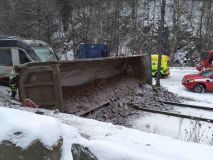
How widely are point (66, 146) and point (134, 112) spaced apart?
245 inches

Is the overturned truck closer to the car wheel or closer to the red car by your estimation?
the red car

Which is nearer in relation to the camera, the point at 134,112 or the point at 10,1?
the point at 134,112

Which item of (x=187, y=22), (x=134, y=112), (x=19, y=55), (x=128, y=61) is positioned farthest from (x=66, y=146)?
(x=187, y=22)

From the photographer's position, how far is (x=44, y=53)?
1472 cm

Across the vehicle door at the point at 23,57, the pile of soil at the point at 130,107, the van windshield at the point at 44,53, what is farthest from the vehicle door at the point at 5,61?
the pile of soil at the point at 130,107

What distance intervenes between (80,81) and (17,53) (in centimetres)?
589

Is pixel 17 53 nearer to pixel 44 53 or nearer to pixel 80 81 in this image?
pixel 44 53

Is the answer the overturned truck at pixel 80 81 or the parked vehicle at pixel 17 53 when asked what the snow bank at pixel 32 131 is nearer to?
the overturned truck at pixel 80 81

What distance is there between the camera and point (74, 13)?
38.4 meters

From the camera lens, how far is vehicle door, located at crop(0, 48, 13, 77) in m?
14.2

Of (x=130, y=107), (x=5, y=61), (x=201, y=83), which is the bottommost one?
(x=201, y=83)

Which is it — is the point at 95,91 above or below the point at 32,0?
below

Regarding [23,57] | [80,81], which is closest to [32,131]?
[80,81]

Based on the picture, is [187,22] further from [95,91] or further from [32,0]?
[95,91]
